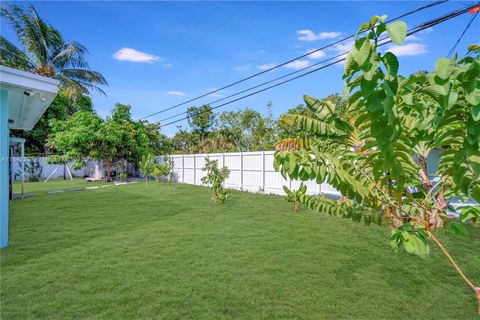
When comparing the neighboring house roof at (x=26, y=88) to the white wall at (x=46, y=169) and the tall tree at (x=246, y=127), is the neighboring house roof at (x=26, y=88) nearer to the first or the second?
the white wall at (x=46, y=169)

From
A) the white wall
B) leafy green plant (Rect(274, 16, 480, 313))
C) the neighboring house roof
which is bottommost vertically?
the white wall

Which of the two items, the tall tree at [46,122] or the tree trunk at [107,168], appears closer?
the tree trunk at [107,168]

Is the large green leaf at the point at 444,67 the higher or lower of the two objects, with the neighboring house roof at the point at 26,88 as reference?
lower

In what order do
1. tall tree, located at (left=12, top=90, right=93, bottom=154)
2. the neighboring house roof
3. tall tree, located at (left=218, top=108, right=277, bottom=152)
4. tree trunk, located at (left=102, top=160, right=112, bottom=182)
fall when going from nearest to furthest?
the neighboring house roof < tree trunk, located at (left=102, top=160, right=112, bottom=182) < tall tree, located at (left=12, top=90, right=93, bottom=154) < tall tree, located at (left=218, top=108, right=277, bottom=152)

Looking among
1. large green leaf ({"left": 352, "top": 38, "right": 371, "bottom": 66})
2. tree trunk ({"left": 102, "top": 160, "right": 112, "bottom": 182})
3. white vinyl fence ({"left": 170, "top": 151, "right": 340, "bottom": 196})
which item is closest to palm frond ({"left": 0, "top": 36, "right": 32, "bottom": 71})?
tree trunk ({"left": 102, "top": 160, "right": 112, "bottom": 182})

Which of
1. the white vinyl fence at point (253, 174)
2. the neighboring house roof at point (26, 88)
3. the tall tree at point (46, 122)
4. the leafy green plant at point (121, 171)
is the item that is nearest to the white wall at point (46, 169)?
the tall tree at point (46, 122)

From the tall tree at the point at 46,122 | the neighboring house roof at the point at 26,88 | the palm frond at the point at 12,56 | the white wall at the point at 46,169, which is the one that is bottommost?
the white wall at the point at 46,169

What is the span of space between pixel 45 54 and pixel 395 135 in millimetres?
24931

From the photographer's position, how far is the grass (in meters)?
3.17

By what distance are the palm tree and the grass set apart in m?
17.3

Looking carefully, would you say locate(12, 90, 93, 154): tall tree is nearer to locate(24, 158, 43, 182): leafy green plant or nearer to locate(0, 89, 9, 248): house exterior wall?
locate(24, 158, 43, 182): leafy green plant

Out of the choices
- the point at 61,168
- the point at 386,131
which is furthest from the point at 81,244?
the point at 61,168

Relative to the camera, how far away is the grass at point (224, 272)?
317 centimetres

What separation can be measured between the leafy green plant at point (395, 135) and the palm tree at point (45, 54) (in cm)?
2291
